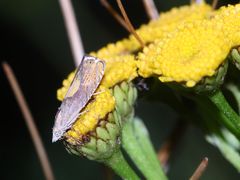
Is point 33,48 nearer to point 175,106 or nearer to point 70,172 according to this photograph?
point 70,172

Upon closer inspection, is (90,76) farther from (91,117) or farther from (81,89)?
(91,117)

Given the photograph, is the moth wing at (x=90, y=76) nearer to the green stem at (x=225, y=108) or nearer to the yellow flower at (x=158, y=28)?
the yellow flower at (x=158, y=28)

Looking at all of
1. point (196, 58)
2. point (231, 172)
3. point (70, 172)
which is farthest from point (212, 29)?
point (70, 172)

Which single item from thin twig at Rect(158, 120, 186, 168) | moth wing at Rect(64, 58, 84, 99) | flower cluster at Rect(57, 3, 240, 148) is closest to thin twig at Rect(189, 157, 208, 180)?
flower cluster at Rect(57, 3, 240, 148)

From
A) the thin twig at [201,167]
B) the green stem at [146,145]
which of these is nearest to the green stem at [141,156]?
the green stem at [146,145]

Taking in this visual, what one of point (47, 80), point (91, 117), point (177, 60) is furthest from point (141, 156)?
point (47, 80)

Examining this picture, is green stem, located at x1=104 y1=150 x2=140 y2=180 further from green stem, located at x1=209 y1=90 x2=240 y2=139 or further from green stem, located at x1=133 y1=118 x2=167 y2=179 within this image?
green stem, located at x1=209 y1=90 x2=240 y2=139
